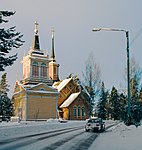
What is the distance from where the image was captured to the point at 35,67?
2803 inches

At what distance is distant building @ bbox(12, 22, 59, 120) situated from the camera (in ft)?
205

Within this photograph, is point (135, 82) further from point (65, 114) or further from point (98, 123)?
point (65, 114)

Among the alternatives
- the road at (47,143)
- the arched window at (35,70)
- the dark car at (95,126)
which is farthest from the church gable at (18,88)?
the road at (47,143)

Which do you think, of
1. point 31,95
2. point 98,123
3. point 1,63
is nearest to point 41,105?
point 31,95

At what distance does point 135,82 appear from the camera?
146ft

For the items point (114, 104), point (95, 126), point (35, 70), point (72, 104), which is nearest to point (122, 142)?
point (95, 126)

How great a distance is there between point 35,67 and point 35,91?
9254 millimetres

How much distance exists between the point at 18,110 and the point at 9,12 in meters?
46.2

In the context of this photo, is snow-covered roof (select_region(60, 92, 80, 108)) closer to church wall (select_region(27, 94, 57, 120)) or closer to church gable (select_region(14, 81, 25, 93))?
church wall (select_region(27, 94, 57, 120))

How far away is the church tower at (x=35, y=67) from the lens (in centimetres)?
7031

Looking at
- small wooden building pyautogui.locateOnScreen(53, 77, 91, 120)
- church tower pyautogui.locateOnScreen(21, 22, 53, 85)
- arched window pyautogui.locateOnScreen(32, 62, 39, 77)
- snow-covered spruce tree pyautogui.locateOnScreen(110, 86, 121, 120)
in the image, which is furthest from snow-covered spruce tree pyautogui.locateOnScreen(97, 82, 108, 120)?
arched window pyautogui.locateOnScreen(32, 62, 39, 77)

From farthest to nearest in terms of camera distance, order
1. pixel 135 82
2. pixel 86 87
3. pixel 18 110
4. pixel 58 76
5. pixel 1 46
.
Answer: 1. pixel 58 76
2. pixel 18 110
3. pixel 86 87
4. pixel 135 82
5. pixel 1 46

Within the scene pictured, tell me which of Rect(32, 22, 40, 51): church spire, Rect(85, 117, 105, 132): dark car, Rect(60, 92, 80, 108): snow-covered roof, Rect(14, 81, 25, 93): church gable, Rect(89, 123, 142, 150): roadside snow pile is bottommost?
Rect(85, 117, 105, 132): dark car

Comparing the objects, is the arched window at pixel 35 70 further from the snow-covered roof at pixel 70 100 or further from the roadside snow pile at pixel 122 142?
the roadside snow pile at pixel 122 142
